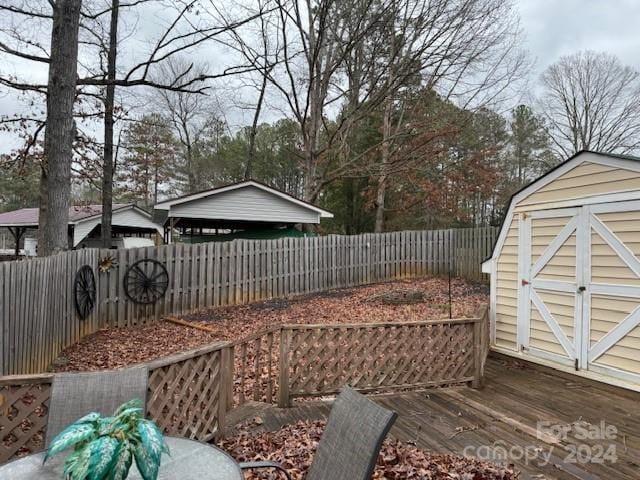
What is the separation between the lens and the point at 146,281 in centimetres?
861

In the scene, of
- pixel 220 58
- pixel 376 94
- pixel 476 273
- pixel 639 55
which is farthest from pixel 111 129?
pixel 639 55

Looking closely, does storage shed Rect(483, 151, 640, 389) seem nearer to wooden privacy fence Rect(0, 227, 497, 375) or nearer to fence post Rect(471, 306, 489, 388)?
fence post Rect(471, 306, 489, 388)

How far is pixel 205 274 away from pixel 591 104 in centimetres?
2382

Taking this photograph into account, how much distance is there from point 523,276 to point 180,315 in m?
7.27

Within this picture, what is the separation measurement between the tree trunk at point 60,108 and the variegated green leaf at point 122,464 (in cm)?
589

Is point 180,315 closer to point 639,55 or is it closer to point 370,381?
point 370,381

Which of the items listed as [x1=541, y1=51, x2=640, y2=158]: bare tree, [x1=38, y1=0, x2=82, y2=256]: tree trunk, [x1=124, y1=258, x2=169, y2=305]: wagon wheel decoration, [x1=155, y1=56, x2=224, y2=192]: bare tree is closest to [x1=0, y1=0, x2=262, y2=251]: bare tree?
[x1=38, y1=0, x2=82, y2=256]: tree trunk

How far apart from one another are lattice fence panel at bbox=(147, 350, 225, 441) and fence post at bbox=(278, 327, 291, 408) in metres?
0.92

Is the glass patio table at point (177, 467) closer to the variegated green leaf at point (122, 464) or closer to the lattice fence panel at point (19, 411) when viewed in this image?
the variegated green leaf at point (122, 464)

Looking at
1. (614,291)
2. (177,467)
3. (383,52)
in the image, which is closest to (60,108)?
(177,467)

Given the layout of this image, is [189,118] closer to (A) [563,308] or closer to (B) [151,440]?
(A) [563,308]

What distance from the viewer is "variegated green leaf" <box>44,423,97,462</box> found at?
1.38 metres

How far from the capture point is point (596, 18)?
16281 millimetres

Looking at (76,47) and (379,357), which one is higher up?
(76,47)
